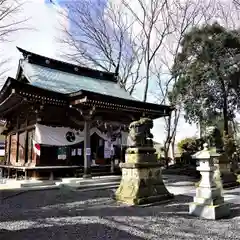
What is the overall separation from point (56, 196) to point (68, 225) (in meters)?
3.47

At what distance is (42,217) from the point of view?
580 cm

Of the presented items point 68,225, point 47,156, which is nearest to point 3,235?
point 68,225

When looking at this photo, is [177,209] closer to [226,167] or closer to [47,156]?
[226,167]

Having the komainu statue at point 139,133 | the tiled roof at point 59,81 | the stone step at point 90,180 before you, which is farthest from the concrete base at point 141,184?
the tiled roof at point 59,81

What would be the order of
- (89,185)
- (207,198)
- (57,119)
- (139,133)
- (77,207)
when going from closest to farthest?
(207,198), (77,207), (139,133), (89,185), (57,119)

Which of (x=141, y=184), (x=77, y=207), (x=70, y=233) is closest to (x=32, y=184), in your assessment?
(x=77, y=207)

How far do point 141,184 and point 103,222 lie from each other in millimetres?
2059

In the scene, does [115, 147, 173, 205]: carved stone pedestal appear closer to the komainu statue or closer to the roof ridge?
the komainu statue

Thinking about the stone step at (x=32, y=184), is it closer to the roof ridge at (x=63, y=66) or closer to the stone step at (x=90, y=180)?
the stone step at (x=90, y=180)

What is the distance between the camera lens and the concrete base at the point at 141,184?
23.4 ft

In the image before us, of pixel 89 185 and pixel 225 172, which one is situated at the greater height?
pixel 225 172

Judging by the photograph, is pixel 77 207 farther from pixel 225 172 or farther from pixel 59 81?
pixel 59 81

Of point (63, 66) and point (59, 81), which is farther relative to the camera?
point (63, 66)

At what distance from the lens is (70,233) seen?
469 centimetres
